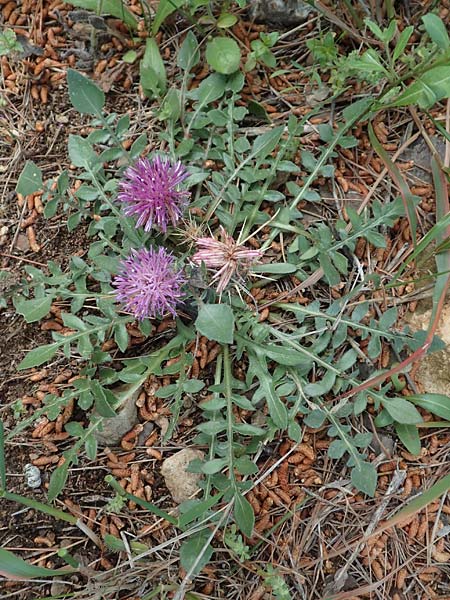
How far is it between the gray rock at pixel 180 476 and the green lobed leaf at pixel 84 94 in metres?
1.26

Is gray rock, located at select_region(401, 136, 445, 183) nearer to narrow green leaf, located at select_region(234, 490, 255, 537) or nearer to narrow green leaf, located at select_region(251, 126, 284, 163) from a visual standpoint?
narrow green leaf, located at select_region(251, 126, 284, 163)

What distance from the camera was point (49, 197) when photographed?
236 cm

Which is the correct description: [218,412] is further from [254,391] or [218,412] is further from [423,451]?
[423,451]

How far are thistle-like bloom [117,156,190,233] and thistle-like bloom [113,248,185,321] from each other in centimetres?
11

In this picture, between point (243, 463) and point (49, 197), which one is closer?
point (243, 463)

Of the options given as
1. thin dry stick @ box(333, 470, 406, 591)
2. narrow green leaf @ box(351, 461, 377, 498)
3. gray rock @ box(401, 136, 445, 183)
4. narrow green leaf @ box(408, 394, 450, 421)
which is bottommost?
thin dry stick @ box(333, 470, 406, 591)

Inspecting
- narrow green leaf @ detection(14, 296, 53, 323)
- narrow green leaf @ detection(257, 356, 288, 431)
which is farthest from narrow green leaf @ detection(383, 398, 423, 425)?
narrow green leaf @ detection(14, 296, 53, 323)

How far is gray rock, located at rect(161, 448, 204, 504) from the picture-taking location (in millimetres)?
2150

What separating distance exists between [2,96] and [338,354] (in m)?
1.70

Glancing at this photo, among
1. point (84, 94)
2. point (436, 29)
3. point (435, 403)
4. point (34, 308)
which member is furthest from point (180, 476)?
point (436, 29)

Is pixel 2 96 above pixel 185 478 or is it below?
above

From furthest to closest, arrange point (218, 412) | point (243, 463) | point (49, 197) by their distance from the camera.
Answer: point (49, 197)
point (218, 412)
point (243, 463)

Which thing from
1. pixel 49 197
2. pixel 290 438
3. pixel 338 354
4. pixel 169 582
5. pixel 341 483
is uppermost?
pixel 49 197

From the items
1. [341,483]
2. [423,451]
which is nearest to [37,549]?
[341,483]
